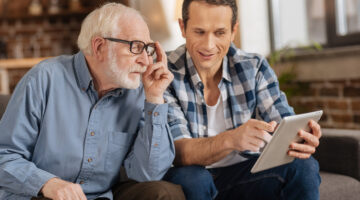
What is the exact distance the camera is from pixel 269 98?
5.65 ft

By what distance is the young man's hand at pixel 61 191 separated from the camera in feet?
4.02

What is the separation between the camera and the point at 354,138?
1815mm

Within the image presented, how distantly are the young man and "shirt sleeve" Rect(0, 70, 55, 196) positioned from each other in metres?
0.46

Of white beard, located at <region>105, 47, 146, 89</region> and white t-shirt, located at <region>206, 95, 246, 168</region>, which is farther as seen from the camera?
white t-shirt, located at <region>206, 95, 246, 168</region>

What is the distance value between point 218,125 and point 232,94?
0.45ft

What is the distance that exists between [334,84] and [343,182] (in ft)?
4.35

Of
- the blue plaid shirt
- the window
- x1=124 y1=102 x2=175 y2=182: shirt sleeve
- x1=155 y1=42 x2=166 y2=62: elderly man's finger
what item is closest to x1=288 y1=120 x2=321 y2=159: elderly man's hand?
the blue plaid shirt

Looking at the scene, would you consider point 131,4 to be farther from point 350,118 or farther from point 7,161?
point 7,161

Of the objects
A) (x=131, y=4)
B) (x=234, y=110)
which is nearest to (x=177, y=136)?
(x=234, y=110)

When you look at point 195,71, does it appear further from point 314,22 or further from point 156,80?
point 314,22

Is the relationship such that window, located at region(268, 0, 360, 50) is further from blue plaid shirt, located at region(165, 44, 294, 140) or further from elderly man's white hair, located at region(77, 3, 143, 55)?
elderly man's white hair, located at region(77, 3, 143, 55)

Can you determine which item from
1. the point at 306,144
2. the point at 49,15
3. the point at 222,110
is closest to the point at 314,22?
the point at 222,110

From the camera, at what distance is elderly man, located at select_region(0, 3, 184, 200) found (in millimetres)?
1338

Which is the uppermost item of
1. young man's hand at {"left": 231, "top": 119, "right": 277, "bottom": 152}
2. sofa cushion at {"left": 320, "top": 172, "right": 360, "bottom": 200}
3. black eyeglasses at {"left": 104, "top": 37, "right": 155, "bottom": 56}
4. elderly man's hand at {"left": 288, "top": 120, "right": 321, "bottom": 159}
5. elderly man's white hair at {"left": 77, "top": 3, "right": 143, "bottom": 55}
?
elderly man's white hair at {"left": 77, "top": 3, "right": 143, "bottom": 55}
